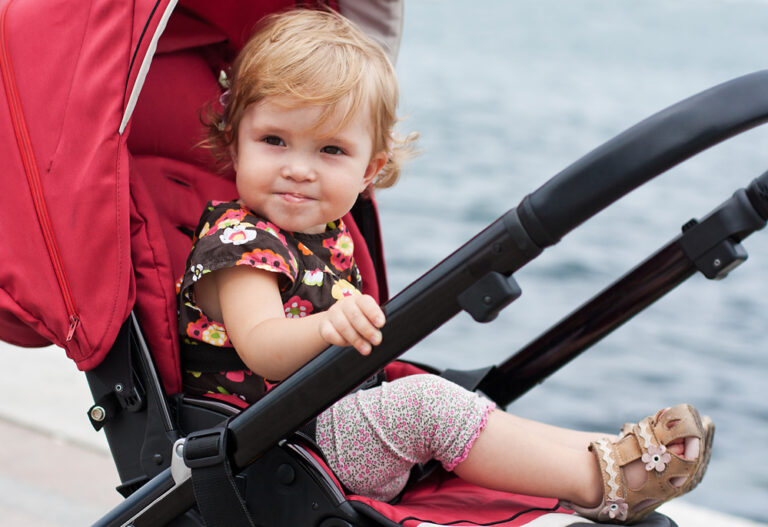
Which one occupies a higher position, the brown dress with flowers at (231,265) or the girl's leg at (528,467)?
the brown dress with flowers at (231,265)

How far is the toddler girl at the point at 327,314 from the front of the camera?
4.04 feet

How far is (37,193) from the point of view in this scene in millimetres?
1195

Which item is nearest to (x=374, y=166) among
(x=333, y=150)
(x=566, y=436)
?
(x=333, y=150)

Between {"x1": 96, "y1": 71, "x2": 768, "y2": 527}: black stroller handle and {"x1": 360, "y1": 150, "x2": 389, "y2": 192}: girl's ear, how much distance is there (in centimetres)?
50

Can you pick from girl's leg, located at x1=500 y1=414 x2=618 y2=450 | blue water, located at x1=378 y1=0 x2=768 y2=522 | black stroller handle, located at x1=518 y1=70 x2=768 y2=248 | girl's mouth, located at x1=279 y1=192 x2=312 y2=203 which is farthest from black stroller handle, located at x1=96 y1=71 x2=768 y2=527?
blue water, located at x1=378 y1=0 x2=768 y2=522

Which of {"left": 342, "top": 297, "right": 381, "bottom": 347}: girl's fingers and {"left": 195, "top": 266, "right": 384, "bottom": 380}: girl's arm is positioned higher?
{"left": 342, "top": 297, "right": 381, "bottom": 347}: girl's fingers

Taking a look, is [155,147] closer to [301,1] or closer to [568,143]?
[301,1]

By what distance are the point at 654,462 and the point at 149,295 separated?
2.36 ft

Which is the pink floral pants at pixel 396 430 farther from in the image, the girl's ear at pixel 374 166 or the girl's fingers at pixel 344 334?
the girl's ear at pixel 374 166

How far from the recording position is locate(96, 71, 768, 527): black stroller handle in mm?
910

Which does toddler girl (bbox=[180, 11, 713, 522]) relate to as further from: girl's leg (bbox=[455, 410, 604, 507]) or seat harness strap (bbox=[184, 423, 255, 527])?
seat harness strap (bbox=[184, 423, 255, 527])

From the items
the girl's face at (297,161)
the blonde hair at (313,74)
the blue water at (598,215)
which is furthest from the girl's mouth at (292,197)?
the blue water at (598,215)

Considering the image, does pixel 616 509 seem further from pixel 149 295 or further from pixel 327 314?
pixel 149 295

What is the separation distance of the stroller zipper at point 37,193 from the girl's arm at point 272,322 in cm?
19
